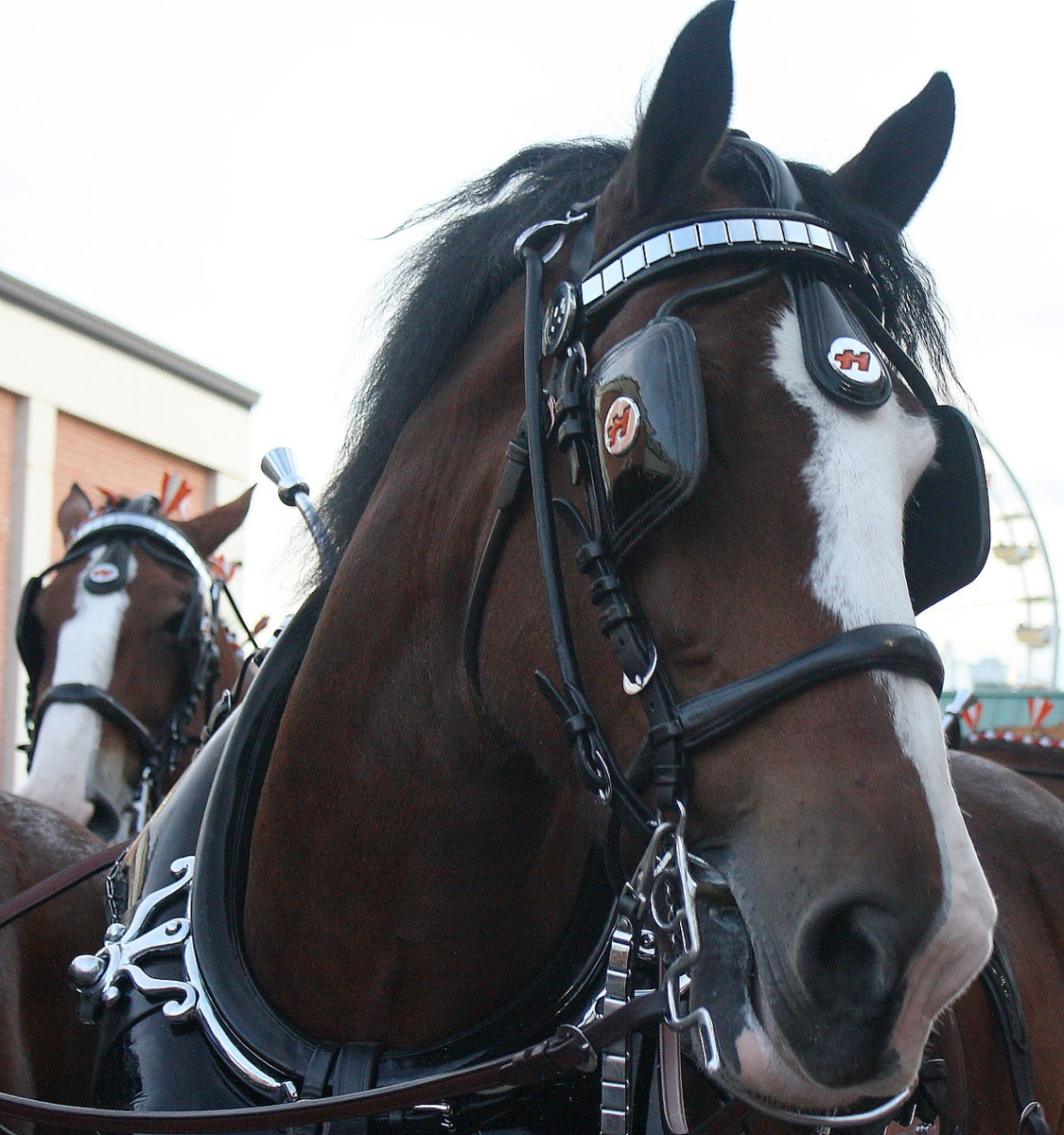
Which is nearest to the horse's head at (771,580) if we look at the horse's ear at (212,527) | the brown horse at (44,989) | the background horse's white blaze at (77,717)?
the brown horse at (44,989)

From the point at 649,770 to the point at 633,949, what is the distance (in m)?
0.51

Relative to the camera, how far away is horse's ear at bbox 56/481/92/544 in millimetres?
5824

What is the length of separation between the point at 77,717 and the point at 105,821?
430 millimetres

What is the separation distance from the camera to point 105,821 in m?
4.72

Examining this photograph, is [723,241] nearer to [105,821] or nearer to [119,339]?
[105,821]

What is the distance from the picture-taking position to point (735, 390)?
154 cm

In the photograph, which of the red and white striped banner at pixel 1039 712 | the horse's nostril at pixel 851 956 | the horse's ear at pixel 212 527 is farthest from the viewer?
the red and white striped banner at pixel 1039 712

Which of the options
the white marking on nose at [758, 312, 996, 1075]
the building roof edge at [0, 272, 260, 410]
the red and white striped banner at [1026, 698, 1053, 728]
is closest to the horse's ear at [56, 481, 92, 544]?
the white marking on nose at [758, 312, 996, 1075]

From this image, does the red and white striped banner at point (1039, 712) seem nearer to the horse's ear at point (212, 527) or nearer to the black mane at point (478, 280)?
the horse's ear at point (212, 527)

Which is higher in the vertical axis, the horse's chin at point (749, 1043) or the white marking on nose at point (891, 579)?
the white marking on nose at point (891, 579)

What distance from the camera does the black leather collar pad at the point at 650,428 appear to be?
4.83 feet

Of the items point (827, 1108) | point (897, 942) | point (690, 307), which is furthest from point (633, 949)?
point (690, 307)

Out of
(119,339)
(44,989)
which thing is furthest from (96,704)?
(119,339)

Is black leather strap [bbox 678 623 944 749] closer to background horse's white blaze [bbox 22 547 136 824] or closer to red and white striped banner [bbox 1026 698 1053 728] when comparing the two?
background horse's white blaze [bbox 22 547 136 824]
